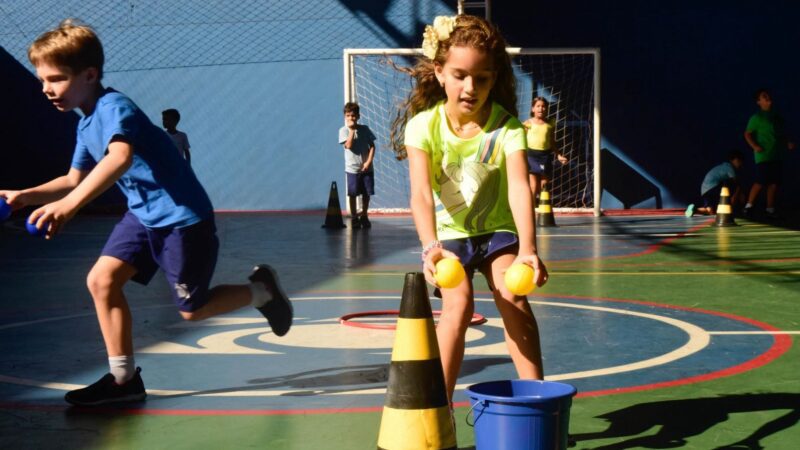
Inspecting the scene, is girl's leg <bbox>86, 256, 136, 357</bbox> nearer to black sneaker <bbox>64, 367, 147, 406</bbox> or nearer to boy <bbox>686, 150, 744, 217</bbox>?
black sneaker <bbox>64, 367, 147, 406</bbox>

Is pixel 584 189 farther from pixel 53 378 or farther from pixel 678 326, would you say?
pixel 53 378

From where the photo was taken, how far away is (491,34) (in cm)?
489

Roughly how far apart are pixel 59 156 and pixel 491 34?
1951 centimetres

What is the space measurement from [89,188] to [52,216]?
24 cm

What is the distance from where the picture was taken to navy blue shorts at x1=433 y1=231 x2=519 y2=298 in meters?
4.96

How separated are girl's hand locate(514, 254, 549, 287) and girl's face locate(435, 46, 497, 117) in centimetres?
73

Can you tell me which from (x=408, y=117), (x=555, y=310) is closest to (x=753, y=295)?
(x=555, y=310)

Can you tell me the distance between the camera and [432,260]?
14.8ft

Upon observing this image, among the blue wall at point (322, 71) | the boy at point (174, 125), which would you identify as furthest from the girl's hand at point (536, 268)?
the blue wall at point (322, 71)

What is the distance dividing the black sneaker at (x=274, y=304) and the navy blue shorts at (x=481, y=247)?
6.74 ft

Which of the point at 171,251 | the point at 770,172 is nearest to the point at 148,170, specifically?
the point at 171,251

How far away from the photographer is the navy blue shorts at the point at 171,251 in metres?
5.76

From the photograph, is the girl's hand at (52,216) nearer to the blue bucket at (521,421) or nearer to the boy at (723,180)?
the blue bucket at (521,421)

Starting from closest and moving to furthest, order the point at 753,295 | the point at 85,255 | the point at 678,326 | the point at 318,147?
the point at 678,326 → the point at 753,295 → the point at 85,255 → the point at 318,147
